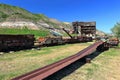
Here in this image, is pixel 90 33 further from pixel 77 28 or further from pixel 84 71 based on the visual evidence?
pixel 84 71

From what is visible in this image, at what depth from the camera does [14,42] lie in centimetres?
1745

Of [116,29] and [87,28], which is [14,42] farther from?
[116,29]

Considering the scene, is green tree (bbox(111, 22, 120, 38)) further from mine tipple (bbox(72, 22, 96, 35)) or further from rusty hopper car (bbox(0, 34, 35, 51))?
rusty hopper car (bbox(0, 34, 35, 51))

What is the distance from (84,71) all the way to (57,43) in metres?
15.2

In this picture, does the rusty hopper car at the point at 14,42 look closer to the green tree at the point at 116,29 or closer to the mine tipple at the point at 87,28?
the mine tipple at the point at 87,28

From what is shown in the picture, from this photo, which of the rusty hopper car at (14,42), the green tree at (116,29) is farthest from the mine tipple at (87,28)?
the rusty hopper car at (14,42)

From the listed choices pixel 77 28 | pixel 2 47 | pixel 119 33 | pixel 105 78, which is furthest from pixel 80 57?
pixel 119 33

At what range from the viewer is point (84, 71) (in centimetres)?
943

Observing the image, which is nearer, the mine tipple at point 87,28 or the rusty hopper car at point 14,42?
the rusty hopper car at point 14,42

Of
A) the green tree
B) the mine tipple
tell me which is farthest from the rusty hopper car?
the green tree

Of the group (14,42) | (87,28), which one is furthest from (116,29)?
(14,42)

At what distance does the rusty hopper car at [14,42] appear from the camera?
16375 mm

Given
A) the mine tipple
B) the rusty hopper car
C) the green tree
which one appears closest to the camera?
the rusty hopper car

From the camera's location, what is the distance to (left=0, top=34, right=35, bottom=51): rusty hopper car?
1638 centimetres
